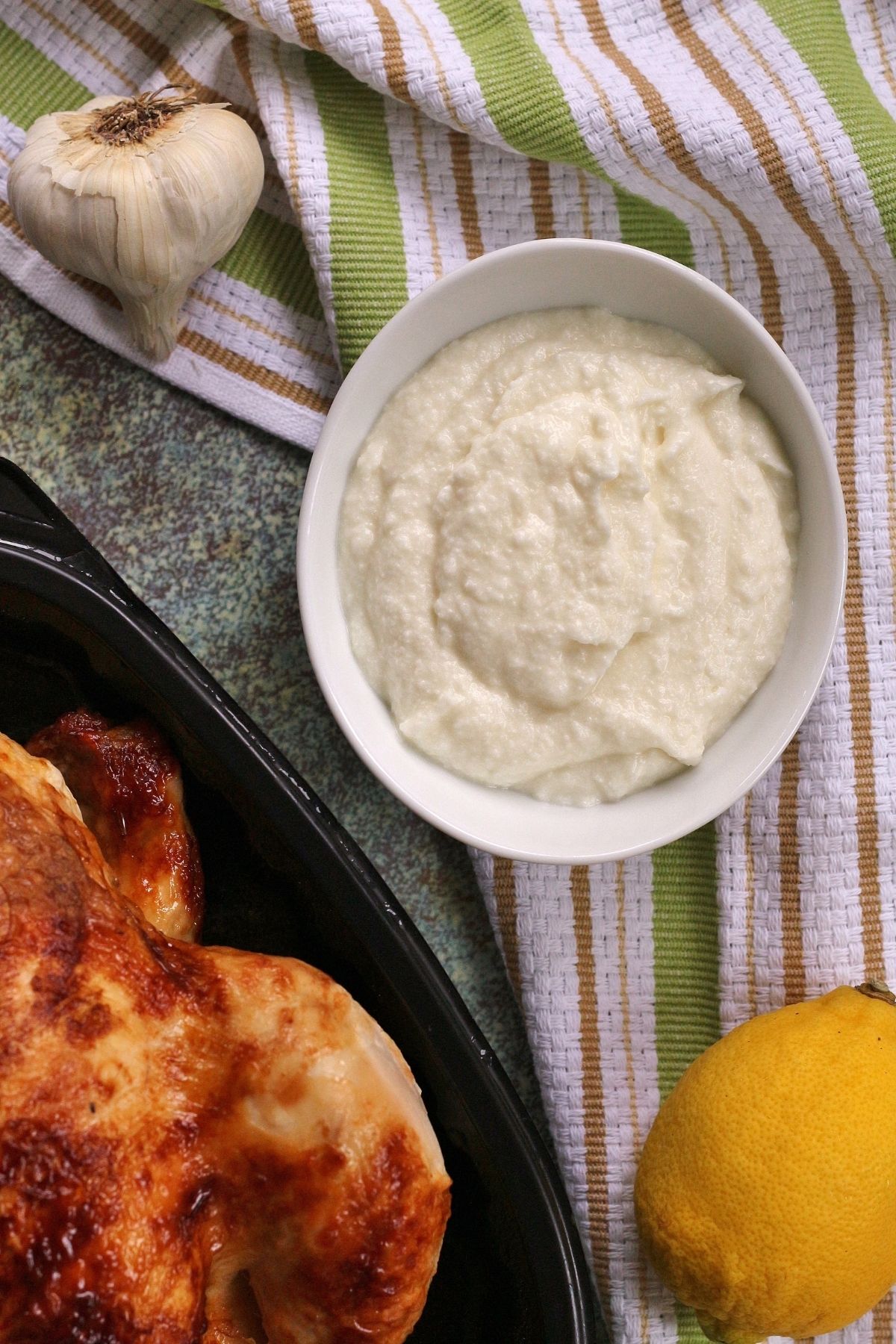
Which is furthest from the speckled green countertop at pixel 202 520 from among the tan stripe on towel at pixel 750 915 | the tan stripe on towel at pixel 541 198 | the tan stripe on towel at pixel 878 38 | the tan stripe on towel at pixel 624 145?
the tan stripe on towel at pixel 878 38

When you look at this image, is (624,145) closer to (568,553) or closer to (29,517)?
(568,553)

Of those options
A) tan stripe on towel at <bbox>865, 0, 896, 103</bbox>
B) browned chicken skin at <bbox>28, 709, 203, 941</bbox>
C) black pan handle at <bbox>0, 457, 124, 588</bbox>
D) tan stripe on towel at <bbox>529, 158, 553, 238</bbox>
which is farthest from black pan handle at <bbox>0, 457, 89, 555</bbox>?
tan stripe on towel at <bbox>865, 0, 896, 103</bbox>

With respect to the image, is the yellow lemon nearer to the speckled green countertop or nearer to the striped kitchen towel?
the striped kitchen towel

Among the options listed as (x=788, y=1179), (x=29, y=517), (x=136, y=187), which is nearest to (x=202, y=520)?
(x=29, y=517)

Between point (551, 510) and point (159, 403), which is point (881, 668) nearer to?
point (551, 510)

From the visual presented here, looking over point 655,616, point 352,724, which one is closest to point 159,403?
point 352,724
